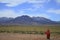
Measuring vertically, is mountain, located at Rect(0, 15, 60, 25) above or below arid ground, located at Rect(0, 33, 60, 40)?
above

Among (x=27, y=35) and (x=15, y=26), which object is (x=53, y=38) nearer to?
(x=27, y=35)

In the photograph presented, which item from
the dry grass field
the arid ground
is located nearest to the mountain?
the dry grass field

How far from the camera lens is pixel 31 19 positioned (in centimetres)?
408

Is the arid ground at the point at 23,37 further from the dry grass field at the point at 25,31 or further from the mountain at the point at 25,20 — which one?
the mountain at the point at 25,20

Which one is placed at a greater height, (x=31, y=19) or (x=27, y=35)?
(x=31, y=19)

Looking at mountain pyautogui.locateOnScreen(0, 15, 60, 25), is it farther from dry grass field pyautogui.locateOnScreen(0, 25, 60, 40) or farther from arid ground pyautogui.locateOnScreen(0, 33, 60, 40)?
arid ground pyautogui.locateOnScreen(0, 33, 60, 40)

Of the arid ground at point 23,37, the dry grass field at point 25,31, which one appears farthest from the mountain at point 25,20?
the arid ground at point 23,37

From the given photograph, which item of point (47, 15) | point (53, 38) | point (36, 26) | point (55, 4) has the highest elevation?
point (55, 4)

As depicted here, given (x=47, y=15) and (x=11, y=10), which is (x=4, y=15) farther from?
(x=47, y=15)

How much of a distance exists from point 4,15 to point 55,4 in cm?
138

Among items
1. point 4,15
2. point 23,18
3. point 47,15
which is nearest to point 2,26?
point 4,15

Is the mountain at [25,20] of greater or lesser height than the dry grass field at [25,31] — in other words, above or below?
above

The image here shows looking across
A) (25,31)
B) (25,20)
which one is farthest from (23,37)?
(25,20)

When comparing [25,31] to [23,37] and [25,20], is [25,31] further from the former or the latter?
[25,20]
